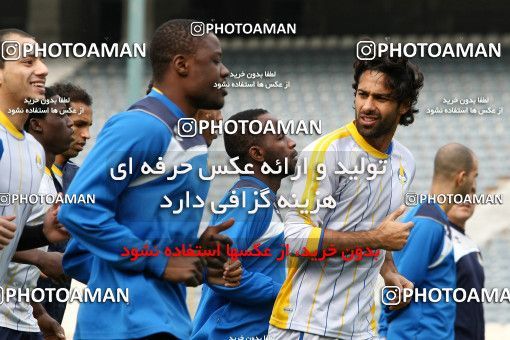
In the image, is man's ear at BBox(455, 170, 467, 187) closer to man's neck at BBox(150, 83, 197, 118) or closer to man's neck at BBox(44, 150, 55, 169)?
man's neck at BBox(44, 150, 55, 169)

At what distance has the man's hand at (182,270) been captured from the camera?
3531 mm

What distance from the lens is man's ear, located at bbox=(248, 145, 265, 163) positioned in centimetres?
495

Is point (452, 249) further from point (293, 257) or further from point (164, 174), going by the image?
point (164, 174)

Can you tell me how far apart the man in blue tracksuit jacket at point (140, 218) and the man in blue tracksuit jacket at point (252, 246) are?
37.6 inches

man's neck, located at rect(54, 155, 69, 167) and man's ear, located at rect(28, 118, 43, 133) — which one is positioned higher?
man's ear, located at rect(28, 118, 43, 133)

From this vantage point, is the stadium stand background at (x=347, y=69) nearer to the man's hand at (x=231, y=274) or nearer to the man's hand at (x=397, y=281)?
the man's hand at (x=397, y=281)

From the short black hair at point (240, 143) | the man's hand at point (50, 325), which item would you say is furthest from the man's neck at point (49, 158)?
the short black hair at point (240, 143)

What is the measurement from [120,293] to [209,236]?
33 centimetres

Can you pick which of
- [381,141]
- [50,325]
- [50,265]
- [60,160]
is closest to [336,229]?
[381,141]

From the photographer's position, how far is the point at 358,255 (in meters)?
4.29

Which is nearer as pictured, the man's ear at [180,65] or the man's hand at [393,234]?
the man's ear at [180,65]

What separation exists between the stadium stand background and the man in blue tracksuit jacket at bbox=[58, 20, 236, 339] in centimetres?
434

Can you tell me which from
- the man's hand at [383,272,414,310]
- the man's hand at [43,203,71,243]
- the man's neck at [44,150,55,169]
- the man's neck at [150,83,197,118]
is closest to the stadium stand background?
the man's neck at [44,150,55,169]

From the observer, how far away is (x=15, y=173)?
4.39m
